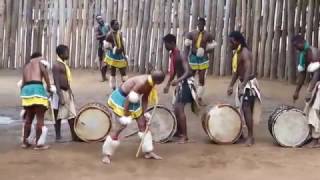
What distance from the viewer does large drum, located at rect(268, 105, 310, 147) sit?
913 cm

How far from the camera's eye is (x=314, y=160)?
838 cm

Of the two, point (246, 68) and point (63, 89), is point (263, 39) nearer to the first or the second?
point (246, 68)

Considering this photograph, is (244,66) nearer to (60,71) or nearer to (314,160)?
(314,160)

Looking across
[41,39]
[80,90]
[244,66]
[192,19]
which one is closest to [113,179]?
[244,66]

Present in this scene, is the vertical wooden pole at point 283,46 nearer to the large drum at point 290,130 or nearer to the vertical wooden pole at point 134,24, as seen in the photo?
the vertical wooden pole at point 134,24

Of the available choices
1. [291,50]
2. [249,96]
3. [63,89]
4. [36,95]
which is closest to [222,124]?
[249,96]

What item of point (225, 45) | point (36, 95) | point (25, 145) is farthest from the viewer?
point (225, 45)

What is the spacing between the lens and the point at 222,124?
9.25 metres

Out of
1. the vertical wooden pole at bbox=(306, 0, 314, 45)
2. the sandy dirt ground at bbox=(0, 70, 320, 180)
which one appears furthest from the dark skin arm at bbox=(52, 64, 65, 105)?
the vertical wooden pole at bbox=(306, 0, 314, 45)

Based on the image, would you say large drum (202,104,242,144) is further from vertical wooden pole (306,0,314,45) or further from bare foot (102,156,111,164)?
vertical wooden pole (306,0,314,45)

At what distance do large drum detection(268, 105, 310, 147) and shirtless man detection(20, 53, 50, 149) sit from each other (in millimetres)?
2966

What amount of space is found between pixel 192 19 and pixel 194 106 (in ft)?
21.1

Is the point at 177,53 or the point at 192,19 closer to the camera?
the point at 177,53

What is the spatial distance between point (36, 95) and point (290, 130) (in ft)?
10.8
